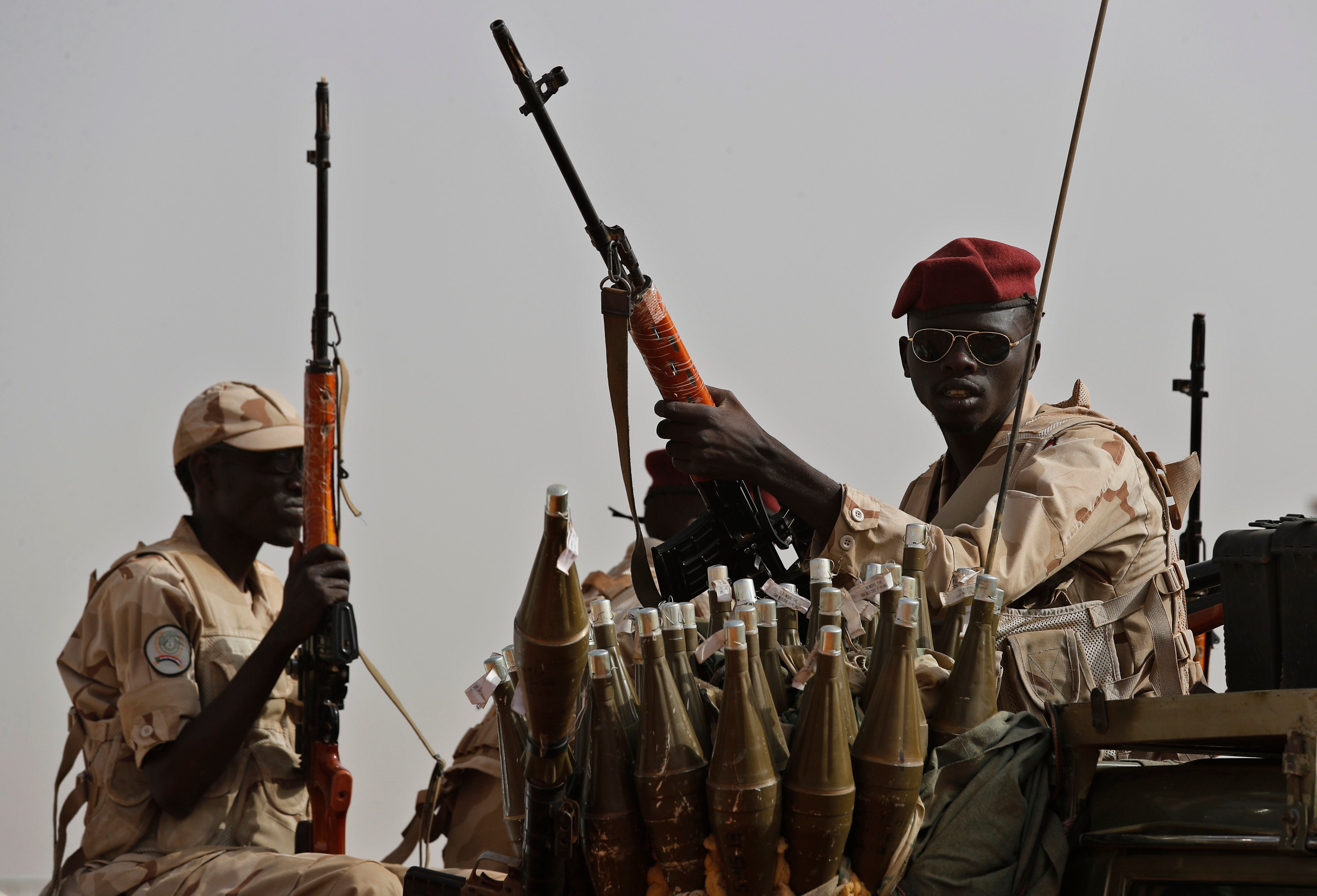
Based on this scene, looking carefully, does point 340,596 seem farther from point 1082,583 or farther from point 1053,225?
point 1053,225

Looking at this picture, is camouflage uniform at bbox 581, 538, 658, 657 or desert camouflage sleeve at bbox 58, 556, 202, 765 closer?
desert camouflage sleeve at bbox 58, 556, 202, 765

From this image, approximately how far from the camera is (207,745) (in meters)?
3.79

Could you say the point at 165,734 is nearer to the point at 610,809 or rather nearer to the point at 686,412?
the point at 686,412

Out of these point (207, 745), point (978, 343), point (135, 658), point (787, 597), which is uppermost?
point (978, 343)

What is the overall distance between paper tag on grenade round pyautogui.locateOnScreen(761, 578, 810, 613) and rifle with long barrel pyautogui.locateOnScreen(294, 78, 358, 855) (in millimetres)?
2309

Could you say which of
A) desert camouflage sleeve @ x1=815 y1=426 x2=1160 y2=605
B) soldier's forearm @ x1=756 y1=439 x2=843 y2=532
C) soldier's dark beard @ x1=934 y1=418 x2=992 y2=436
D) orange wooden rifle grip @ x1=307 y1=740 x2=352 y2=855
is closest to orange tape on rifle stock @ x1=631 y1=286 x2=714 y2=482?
soldier's forearm @ x1=756 y1=439 x2=843 y2=532

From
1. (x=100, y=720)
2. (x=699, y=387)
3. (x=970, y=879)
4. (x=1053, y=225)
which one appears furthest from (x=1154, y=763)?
(x=100, y=720)

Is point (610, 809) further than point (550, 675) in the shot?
Yes

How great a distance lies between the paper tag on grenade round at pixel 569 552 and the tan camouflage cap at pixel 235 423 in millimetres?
3200

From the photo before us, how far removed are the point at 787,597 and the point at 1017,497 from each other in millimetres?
668

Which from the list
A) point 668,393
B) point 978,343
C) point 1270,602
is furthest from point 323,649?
point 1270,602

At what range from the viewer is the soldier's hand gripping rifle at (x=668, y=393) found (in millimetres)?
2920

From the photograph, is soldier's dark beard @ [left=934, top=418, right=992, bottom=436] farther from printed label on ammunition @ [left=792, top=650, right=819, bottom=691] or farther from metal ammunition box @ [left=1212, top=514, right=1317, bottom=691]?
printed label on ammunition @ [left=792, top=650, right=819, bottom=691]

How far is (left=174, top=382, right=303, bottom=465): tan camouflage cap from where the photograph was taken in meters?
4.44
